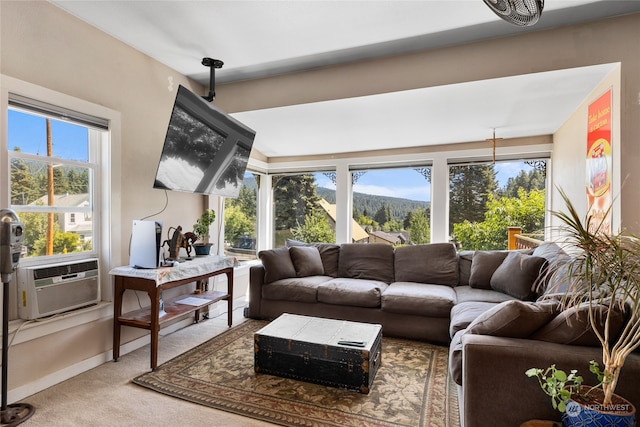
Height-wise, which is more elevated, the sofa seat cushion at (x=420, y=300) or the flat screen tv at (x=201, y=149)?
the flat screen tv at (x=201, y=149)

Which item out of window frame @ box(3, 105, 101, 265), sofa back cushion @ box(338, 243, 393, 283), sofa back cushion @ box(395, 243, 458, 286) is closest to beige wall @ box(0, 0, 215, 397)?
window frame @ box(3, 105, 101, 265)

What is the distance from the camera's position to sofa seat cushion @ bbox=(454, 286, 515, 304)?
2.94m

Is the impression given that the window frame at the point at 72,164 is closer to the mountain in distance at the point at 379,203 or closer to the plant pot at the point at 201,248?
the plant pot at the point at 201,248

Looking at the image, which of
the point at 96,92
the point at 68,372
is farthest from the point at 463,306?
the point at 96,92

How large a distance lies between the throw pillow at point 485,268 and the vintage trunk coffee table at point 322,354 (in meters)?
1.42

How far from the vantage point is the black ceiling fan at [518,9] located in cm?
134

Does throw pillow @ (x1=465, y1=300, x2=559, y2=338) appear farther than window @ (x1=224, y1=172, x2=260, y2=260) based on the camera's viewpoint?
No

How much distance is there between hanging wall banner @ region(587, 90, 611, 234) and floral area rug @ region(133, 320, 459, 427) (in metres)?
1.67

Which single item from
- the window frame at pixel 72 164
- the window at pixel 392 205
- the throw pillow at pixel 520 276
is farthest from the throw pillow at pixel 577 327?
the window frame at pixel 72 164

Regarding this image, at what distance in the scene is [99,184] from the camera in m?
2.70

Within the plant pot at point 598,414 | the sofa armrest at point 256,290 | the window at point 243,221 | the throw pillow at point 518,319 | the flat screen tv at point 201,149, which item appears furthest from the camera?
the window at point 243,221

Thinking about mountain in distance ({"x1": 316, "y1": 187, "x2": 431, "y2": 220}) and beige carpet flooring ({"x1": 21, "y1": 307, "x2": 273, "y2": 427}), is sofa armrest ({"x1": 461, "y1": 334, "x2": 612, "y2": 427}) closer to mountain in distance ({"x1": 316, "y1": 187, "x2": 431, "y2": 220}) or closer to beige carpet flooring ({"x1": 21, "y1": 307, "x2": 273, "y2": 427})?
beige carpet flooring ({"x1": 21, "y1": 307, "x2": 273, "y2": 427})

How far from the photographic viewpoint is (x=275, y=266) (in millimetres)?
3695

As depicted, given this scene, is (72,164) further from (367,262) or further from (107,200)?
(367,262)
